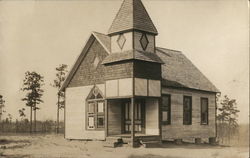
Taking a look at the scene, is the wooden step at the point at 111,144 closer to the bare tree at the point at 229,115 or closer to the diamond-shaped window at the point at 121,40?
the diamond-shaped window at the point at 121,40

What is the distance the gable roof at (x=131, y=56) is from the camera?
12320mm

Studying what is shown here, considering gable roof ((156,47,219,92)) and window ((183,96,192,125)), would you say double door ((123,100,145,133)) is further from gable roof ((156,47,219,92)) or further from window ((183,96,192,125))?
window ((183,96,192,125))

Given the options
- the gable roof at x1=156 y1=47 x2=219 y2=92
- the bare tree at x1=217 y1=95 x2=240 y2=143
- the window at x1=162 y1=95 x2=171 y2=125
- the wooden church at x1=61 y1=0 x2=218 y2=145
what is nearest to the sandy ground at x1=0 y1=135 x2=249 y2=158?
the wooden church at x1=61 y1=0 x2=218 y2=145

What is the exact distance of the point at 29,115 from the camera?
12.1 meters

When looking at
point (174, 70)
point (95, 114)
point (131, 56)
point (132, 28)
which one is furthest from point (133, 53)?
point (174, 70)

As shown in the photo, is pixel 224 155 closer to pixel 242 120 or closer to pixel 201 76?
pixel 242 120

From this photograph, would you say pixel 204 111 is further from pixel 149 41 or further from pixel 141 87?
pixel 149 41

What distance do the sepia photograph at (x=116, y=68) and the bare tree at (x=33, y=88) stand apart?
0.03 m

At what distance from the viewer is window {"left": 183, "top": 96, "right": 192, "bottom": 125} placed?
1560 cm

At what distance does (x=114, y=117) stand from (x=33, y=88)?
3124mm

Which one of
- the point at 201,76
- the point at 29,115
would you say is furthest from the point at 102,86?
the point at 201,76

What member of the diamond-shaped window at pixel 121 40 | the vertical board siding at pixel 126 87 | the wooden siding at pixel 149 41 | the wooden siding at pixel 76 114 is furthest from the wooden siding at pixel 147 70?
the wooden siding at pixel 76 114

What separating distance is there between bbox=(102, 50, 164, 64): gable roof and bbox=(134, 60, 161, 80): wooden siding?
16 centimetres

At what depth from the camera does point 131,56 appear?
12.3m
